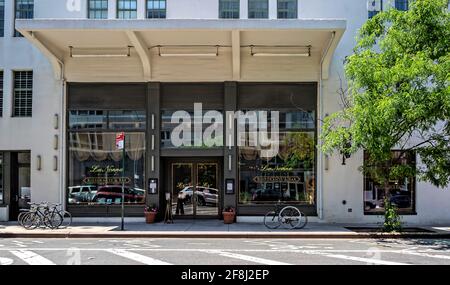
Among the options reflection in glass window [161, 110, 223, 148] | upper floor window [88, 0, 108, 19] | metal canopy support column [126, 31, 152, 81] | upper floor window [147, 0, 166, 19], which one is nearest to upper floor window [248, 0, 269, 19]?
upper floor window [147, 0, 166, 19]

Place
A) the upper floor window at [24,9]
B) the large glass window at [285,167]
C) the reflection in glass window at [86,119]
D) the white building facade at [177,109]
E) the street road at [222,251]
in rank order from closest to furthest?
the street road at [222,251]
the white building facade at [177,109]
the large glass window at [285,167]
the reflection in glass window at [86,119]
the upper floor window at [24,9]

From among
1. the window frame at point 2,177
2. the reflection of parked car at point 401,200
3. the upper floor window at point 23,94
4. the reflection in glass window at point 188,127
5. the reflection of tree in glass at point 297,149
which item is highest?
the upper floor window at point 23,94

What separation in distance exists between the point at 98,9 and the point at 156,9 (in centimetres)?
215

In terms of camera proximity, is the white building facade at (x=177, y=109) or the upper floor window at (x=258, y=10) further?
the upper floor window at (x=258, y=10)

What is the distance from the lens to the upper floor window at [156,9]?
18781 mm

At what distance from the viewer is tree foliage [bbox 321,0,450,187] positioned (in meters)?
13.0

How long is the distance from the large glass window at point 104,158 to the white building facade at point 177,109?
1.4 inches

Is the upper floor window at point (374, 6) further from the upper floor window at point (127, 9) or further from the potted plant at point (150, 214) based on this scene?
the potted plant at point (150, 214)

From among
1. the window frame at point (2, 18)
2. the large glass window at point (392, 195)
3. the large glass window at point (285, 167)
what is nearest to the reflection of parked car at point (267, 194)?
the large glass window at point (285, 167)

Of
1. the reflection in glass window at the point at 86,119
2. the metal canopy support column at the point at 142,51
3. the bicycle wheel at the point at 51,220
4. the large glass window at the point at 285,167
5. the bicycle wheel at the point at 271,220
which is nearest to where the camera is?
the bicycle wheel at the point at 51,220

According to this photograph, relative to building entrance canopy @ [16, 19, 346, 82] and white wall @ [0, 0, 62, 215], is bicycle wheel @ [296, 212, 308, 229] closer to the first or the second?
building entrance canopy @ [16, 19, 346, 82]

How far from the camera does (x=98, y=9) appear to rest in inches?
745

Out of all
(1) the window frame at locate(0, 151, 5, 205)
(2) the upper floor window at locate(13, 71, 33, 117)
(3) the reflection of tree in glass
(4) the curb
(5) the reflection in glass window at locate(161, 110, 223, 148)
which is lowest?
(4) the curb

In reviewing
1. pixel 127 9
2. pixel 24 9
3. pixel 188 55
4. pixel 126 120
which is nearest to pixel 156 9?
pixel 127 9
